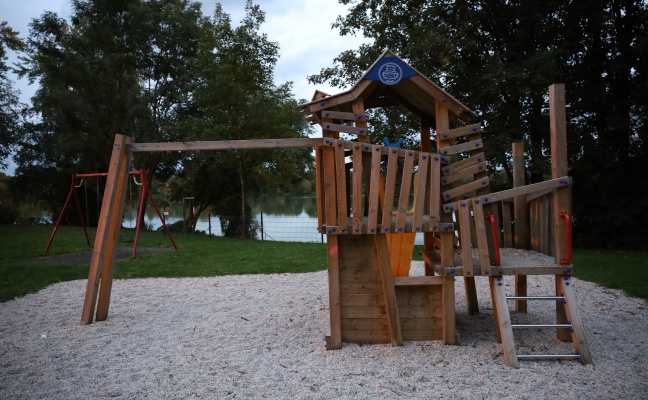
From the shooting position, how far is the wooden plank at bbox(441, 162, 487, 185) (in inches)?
194

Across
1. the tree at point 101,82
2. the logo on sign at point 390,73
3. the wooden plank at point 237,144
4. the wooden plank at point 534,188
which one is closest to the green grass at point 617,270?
the wooden plank at point 534,188

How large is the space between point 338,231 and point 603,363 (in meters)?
2.69

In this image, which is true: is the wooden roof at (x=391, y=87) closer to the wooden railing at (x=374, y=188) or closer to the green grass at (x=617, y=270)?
the wooden railing at (x=374, y=188)

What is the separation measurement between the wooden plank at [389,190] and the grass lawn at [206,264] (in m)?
4.94

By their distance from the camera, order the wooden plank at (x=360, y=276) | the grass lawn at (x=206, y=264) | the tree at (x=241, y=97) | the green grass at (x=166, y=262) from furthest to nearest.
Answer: the tree at (x=241, y=97), the green grass at (x=166, y=262), the grass lawn at (x=206, y=264), the wooden plank at (x=360, y=276)

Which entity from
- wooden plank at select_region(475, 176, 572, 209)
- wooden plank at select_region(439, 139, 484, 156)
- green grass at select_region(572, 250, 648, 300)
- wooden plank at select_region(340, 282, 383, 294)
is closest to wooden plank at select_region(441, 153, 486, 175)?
wooden plank at select_region(439, 139, 484, 156)

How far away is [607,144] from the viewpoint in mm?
15344

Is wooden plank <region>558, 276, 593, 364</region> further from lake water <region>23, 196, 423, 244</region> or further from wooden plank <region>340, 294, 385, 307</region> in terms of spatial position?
lake water <region>23, 196, 423, 244</region>

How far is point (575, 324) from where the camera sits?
4.63 m

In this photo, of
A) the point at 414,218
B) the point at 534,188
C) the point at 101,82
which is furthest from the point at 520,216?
the point at 101,82

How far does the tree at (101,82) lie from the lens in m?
22.1

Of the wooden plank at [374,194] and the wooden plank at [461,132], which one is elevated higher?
the wooden plank at [461,132]

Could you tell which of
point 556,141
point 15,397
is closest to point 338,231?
point 556,141

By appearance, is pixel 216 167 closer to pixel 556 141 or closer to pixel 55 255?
pixel 55 255
